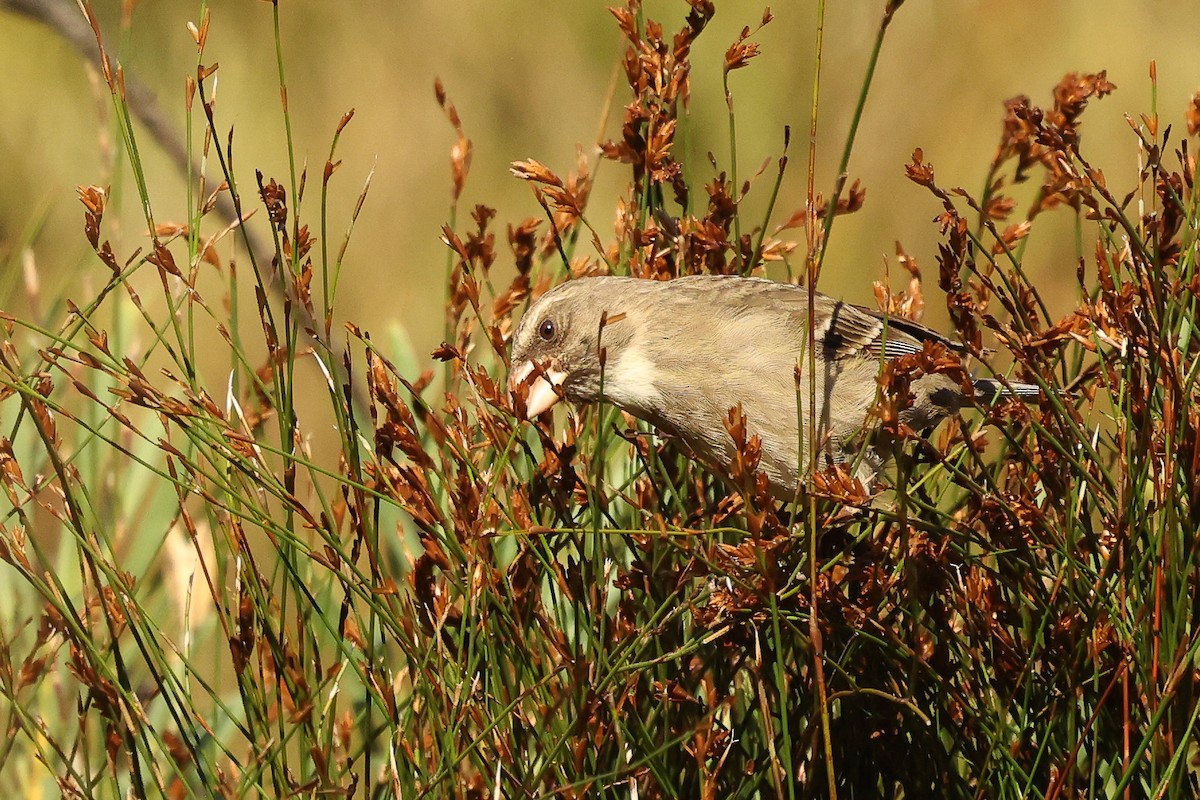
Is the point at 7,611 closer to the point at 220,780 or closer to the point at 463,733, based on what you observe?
the point at 220,780

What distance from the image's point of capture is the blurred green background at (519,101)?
3941mm

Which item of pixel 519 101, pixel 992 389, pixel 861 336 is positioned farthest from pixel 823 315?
pixel 519 101

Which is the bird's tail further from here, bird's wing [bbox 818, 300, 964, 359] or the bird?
bird's wing [bbox 818, 300, 964, 359]

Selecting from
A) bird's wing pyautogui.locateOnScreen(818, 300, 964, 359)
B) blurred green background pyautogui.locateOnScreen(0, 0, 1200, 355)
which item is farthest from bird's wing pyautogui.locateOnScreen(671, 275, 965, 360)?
blurred green background pyautogui.locateOnScreen(0, 0, 1200, 355)

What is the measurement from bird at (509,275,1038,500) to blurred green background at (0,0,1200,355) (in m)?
1.53

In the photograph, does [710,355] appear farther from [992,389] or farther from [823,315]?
[992,389]

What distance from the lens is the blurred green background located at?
3.94m

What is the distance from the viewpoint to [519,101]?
14.4 ft

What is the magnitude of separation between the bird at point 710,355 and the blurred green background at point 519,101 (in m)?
1.53

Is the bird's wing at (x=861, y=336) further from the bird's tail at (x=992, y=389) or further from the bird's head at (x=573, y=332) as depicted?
the bird's head at (x=573, y=332)

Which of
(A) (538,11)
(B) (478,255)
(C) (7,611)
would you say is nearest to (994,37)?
(A) (538,11)

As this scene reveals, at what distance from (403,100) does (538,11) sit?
20.1 inches

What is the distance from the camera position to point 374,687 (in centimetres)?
156

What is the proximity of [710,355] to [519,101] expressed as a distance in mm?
2348
